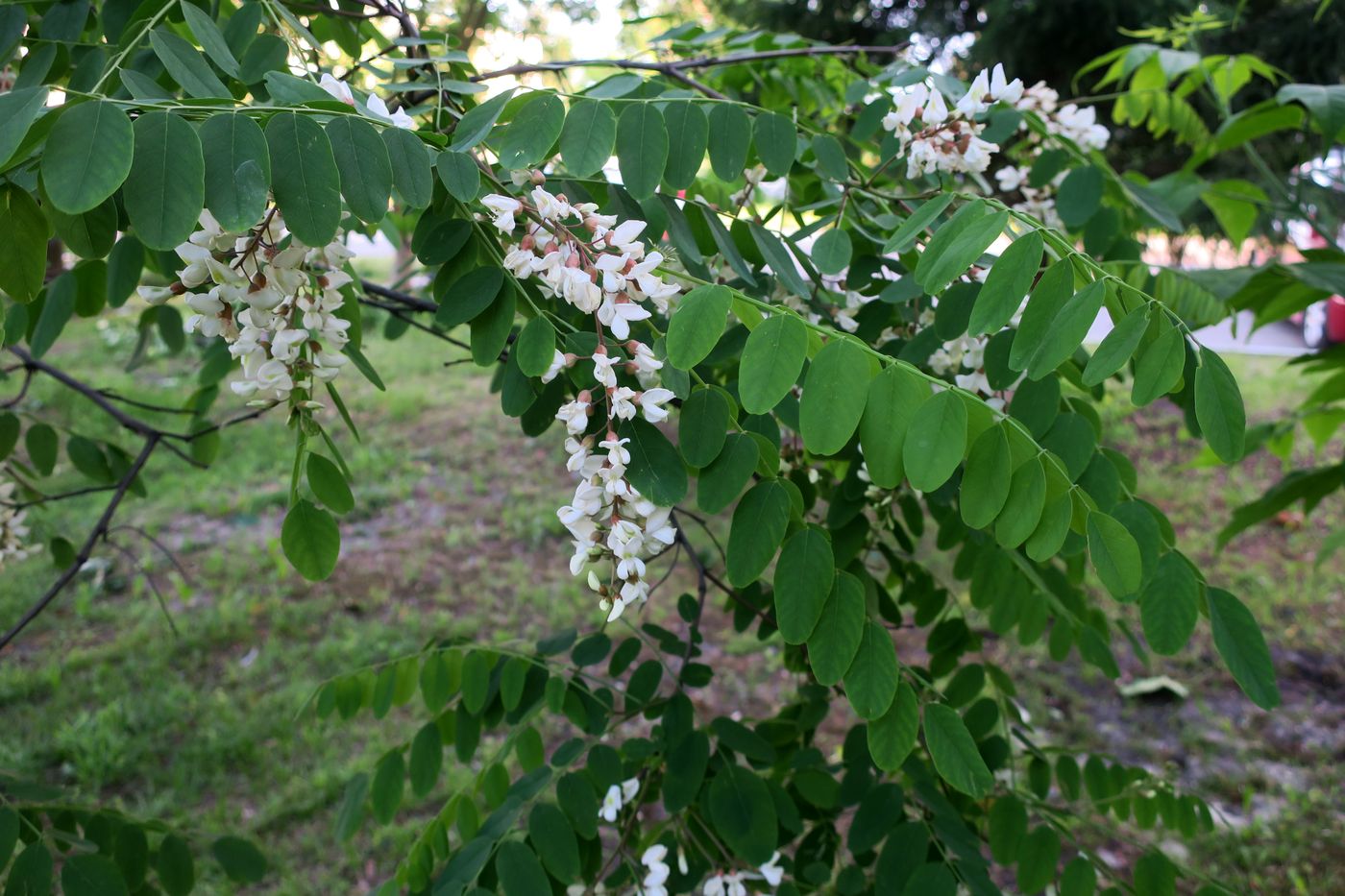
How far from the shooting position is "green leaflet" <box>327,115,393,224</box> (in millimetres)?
782

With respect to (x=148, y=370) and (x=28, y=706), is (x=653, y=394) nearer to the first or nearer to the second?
(x=28, y=706)

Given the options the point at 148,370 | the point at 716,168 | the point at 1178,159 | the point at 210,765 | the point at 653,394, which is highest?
the point at 716,168

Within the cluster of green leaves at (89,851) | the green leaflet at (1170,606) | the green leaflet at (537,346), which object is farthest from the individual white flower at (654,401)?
the cluster of green leaves at (89,851)

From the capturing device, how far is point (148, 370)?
21.9 feet

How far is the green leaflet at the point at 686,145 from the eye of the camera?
1035 millimetres

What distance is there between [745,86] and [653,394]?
4.00 feet

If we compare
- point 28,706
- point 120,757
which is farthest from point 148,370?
point 120,757

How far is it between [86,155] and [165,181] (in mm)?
53

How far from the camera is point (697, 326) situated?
82 cm

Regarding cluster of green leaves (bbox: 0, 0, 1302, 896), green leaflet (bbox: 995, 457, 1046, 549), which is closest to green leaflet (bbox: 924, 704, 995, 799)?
cluster of green leaves (bbox: 0, 0, 1302, 896)

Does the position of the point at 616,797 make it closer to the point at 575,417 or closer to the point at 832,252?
the point at 575,417

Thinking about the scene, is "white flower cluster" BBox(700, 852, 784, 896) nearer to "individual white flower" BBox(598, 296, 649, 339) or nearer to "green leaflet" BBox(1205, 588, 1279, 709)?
"green leaflet" BBox(1205, 588, 1279, 709)

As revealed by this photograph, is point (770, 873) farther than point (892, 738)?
Yes

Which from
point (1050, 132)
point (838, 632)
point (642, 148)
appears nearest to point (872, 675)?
point (838, 632)
